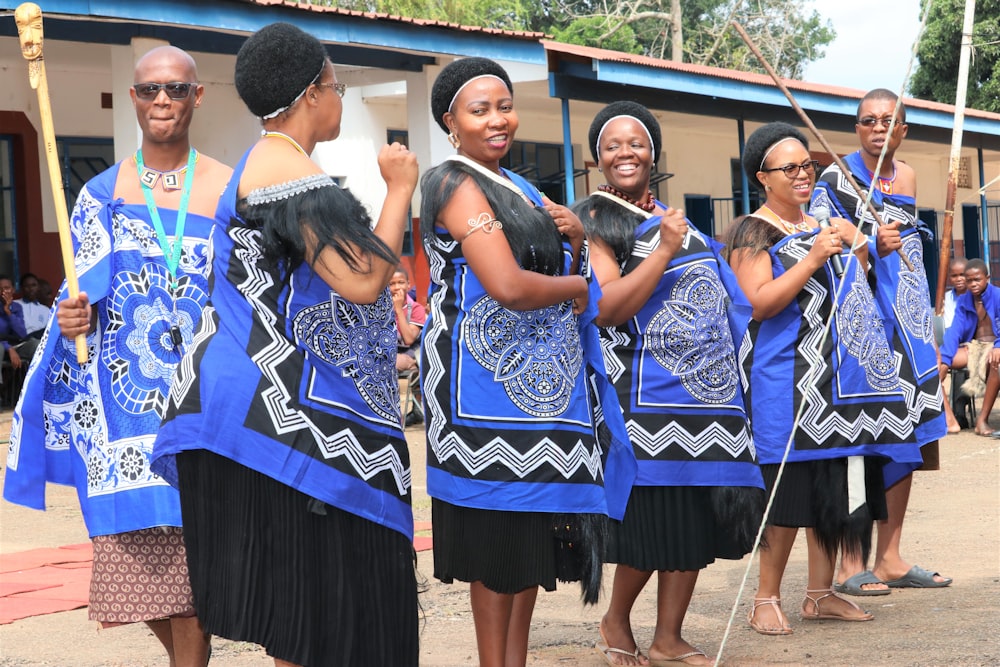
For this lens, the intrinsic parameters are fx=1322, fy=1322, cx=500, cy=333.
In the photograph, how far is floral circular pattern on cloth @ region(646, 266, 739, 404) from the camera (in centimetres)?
432

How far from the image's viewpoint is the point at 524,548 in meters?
3.56

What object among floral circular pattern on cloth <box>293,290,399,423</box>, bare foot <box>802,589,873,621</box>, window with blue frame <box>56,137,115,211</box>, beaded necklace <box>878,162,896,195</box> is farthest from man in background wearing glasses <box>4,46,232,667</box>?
window with blue frame <box>56,137,115,211</box>

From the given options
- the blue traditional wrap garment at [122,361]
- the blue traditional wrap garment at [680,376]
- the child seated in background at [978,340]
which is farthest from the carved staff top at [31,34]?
the child seated in background at [978,340]

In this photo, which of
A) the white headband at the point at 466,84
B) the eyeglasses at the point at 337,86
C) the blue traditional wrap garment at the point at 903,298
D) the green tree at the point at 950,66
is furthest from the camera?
the green tree at the point at 950,66

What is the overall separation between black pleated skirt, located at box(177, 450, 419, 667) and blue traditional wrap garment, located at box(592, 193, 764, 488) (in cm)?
153

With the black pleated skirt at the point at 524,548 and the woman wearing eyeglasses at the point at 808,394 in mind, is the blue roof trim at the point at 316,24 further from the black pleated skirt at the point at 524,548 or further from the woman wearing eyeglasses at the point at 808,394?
the black pleated skirt at the point at 524,548

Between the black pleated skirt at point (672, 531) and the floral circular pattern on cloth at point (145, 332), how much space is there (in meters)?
1.53

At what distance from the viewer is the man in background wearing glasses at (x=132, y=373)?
12.0 ft

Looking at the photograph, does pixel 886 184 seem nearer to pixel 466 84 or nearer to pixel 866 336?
pixel 866 336

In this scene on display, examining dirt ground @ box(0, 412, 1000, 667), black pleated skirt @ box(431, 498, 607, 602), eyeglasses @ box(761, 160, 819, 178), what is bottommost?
dirt ground @ box(0, 412, 1000, 667)

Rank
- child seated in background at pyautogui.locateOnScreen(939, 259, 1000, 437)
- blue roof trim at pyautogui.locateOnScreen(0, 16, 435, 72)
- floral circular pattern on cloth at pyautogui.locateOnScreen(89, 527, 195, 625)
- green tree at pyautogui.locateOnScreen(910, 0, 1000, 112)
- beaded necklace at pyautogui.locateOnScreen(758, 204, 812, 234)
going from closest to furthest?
floral circular pattern on cloth at pyautogui.locateOnScreen(89, 527, 195, 625) → beaded necklace at pyautogui.locateOnScreen(758, 204, 812, 234) → child seated in background at pyautogui.locateOnScreen(939, 259, 1000, 437) → blue roof trim at pyautogui.locateOnScreen(0, 16, 435, 72) → green tree at pyautogui.locateOnScreen(910, 0, 1000, 112)

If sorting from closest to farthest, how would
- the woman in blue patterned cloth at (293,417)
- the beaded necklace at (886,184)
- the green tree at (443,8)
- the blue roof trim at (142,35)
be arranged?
the woman in blue patterned cloth at (293,417) → the beaded necklace at (886,184) → the blue roof trim at (142,35) → the green tree at (443,8)

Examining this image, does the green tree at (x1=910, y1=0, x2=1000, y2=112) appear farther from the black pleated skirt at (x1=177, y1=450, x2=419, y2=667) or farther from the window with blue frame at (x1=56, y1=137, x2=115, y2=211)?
the black pleated skirt at (x1=177, y1=450, x2=419, y2=667)

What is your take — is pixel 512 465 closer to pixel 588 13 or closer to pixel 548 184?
pixel 548 184
